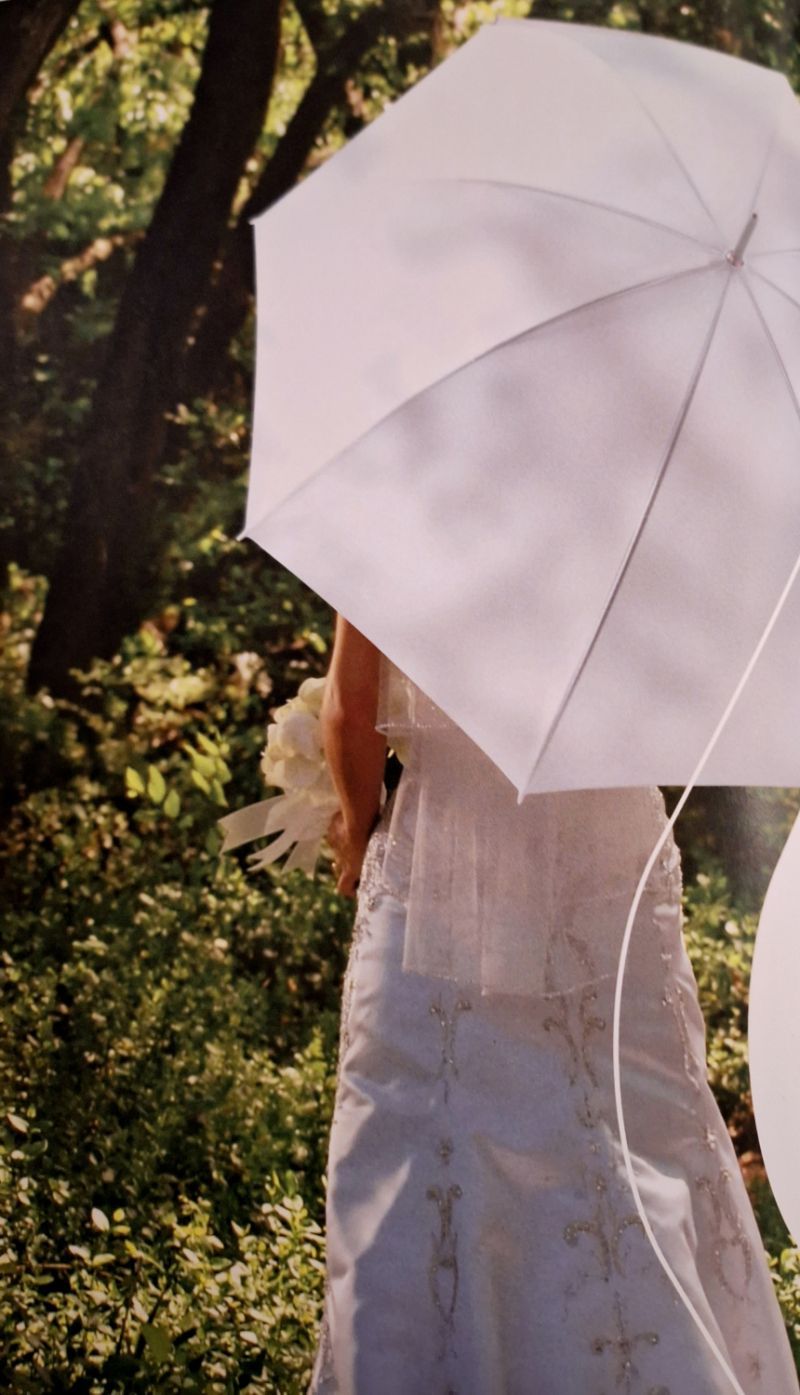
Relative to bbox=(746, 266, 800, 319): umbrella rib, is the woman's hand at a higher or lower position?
lower

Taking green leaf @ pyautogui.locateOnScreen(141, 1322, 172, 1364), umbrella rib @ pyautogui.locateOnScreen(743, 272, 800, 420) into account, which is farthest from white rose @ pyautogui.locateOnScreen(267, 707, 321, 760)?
green leaf @ pyautogui.locateOnScreen(141, 1322, 172, 1364)

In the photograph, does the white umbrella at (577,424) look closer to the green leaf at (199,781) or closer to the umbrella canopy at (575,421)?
the umbrella canopy at (575,421)

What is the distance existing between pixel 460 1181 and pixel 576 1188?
0.13 metres

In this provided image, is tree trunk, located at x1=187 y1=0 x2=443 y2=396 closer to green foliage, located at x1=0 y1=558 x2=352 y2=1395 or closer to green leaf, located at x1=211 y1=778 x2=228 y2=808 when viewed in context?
green foliage, located at x1=0 y1=558 x2=352 y2=1395

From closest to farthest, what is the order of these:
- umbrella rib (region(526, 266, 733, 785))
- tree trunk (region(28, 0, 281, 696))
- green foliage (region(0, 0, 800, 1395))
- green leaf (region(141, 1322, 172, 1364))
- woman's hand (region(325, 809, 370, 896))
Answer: umbrella rib (region(526, 266, 733, 785)) → woman's hand (region(325, 809, 370, 896)) → green leaf (region(141, 1322, 172, 1364)) → green foliage (region(0, 0, 800, 1395)) → tree trunk (region(28, 0, 281, 696))

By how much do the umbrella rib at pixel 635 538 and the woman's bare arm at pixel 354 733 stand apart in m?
0.37

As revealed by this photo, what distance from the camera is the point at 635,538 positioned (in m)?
1.43

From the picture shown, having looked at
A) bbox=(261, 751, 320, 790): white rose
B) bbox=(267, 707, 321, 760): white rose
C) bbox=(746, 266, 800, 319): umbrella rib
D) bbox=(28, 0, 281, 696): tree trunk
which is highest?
bbox=(28, 0, 281, 696): tree trunk

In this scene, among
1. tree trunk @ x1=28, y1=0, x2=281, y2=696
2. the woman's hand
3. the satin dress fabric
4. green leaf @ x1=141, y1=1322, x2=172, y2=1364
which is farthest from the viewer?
tree trunk @ x1=28, y1=0, x2=281, y2=696

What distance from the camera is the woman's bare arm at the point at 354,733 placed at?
5.72 ft

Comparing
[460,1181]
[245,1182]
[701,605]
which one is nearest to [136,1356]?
[245,1182]

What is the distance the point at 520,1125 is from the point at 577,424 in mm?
760

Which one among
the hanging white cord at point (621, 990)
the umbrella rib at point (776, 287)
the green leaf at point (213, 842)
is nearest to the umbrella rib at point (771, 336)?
the umbrella rib at point (776, 287)

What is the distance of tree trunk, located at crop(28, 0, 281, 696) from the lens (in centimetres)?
270
